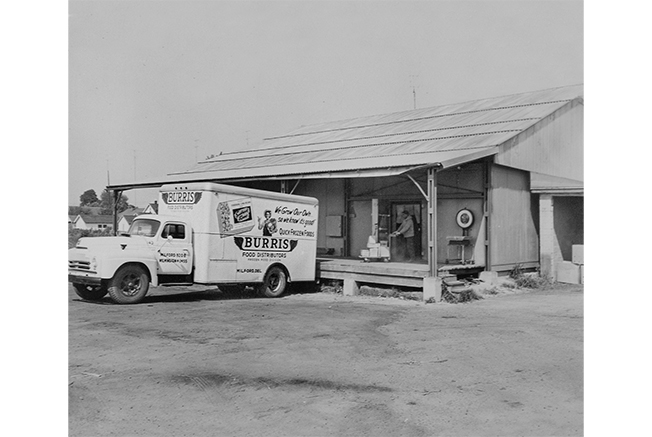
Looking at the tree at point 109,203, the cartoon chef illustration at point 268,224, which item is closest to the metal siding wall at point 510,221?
the cartoon chef illustration at point 268,224

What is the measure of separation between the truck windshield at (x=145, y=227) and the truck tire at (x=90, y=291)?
1.44 metres

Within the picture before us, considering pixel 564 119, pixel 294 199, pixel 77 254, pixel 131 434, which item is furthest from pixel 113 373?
pixel 564 119

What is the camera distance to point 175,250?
44.7 feet

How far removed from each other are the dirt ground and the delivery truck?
2.78 feet

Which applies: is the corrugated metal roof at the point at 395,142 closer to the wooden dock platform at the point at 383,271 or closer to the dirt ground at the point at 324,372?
the wooden dock platform at the point at 383,271

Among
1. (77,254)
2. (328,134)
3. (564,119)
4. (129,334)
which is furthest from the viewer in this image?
(328,134)

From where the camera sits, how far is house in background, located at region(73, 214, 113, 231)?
13.7m

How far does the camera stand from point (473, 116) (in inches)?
826

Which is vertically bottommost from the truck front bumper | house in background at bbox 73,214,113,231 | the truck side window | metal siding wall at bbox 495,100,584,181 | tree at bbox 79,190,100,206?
the truck front bumper

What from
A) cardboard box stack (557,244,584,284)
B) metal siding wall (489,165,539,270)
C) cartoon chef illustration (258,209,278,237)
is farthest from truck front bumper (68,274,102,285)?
cardboard box stack (557,244,584,284)

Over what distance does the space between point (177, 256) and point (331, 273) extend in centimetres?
464

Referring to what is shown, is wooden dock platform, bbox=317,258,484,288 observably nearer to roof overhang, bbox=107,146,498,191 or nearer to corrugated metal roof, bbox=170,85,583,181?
roof overhang, bbox=107,146,498,191

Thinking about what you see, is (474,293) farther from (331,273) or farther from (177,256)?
(177,256)

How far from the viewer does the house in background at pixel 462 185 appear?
16344 millimetres
